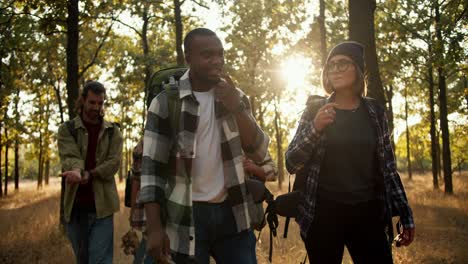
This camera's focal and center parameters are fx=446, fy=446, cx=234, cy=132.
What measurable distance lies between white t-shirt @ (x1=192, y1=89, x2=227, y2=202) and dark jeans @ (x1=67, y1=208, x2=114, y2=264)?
2.41 metres

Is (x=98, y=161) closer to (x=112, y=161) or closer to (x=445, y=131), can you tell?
(x=112, y=161)

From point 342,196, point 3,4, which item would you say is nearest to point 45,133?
point 3,4

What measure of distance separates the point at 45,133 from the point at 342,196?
96.4 feet

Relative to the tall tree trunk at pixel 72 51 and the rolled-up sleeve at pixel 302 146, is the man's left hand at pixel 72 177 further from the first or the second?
the tall tree trunk at pixel 72 51

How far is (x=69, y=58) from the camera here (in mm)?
10141

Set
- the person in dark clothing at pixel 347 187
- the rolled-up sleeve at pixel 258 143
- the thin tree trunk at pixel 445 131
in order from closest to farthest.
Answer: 1. the rolled-up sleeve at pixel 258 143
2. the person in dark clothing at pixel 347 187
3. the thin tree trunk at pixel 445 131

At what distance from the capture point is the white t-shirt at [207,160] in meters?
2.57

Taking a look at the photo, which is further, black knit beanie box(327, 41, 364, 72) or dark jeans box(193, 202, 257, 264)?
black knit beanie box(327, 41, 364, 72)

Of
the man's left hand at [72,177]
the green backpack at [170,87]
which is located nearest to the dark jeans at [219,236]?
the green backpack at [170,87]

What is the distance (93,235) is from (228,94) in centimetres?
284

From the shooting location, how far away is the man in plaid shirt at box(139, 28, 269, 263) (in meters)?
2.45

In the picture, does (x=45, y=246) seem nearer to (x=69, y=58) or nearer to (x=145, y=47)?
(x=69, y=58)

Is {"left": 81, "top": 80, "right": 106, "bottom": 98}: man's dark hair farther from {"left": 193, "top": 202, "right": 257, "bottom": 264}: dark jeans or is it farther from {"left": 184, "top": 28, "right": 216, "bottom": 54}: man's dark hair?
{"left": 193, "top": 202, "right": 257, "bottom": 264}: dark jeans

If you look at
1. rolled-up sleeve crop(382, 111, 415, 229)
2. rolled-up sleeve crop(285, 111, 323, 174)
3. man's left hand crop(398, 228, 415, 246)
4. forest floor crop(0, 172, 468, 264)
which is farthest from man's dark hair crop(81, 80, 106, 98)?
forest floor crop(0, 172, 468, 264)
